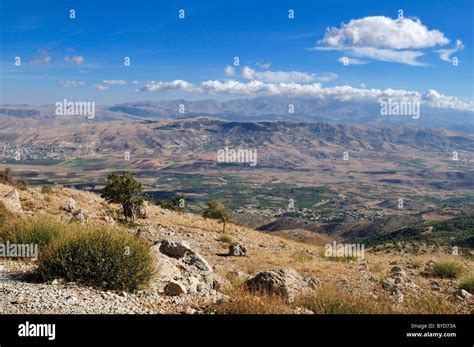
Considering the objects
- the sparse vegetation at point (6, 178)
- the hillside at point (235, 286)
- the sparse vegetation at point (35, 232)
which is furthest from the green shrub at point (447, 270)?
the sparse vegetation at point (6, 178)

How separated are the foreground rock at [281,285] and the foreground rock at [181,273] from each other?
1.29 metres

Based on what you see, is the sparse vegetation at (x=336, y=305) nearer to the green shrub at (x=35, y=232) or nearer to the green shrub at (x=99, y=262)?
the green shrub at (x=99, y=262)

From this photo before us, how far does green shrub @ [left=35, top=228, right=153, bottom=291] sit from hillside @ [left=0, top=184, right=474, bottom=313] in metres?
0.29

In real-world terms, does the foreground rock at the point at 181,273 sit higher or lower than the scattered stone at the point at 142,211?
higher

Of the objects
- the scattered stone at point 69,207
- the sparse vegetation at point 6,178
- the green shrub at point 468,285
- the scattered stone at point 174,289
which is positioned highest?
the sparse vegetation at point 6,178

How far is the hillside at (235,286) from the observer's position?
795 centimetres

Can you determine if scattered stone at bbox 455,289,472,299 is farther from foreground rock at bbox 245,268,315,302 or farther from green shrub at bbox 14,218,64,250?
green shrub at bbox 14,218,64,250

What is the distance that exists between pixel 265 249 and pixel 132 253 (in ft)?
61.5

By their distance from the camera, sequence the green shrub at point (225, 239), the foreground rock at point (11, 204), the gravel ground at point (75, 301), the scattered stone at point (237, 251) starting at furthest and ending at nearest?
the green shrub at point (225, 239), the scattered stone at point (237, 251), the foreground rock at point (11, 204), the gravel ground at point (75, 301)

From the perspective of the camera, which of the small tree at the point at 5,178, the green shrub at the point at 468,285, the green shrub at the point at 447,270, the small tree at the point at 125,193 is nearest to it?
the green shrub at the point at 468,285

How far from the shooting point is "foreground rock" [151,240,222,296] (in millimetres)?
9961

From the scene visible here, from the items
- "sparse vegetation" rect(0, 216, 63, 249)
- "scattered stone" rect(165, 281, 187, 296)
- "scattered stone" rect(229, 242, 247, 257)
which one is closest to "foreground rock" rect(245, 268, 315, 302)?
"scattered stone" rect(165, 281, 187, 296)
